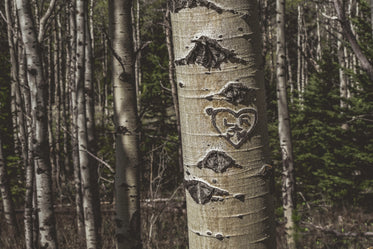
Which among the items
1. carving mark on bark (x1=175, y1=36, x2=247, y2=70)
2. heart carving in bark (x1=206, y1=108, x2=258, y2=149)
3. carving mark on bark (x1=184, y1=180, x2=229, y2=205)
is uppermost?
carving mark on bark (x1=175, y1=36, x2=247, y2=70)

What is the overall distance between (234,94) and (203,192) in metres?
0.21

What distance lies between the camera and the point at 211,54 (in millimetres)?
725

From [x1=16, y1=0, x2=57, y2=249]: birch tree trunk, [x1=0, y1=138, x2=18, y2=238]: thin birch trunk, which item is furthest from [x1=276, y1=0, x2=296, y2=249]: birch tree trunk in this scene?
[x1=0, y1=138, x2=18, y2=238]: thin birch trunk

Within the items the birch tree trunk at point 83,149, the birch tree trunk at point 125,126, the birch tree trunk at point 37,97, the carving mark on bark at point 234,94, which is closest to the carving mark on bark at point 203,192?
the carving mark on bark at point 234,94

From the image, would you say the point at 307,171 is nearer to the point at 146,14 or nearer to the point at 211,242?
the point at 211,242

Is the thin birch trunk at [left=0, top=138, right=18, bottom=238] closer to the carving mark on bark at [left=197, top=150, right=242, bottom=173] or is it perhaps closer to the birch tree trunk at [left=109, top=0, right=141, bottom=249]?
the birch tree trunk at [left=109, top=0, right=141, bottom=249]

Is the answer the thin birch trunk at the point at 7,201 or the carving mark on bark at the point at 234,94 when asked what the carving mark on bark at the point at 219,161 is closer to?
the carving mark on bark at the point at 234,94

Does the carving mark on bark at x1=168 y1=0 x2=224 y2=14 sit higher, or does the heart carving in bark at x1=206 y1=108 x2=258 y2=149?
the carving mark on bark at x1=168 y1=0 x2=224 y2=14

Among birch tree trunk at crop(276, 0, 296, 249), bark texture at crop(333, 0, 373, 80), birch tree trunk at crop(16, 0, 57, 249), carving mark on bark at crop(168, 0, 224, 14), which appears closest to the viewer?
carving mark on bark at crop(168, 0, 224, 14)

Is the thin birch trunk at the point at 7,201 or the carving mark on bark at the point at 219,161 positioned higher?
the carving mark on bark at the point at 219,161

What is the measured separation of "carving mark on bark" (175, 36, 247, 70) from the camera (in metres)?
0.72

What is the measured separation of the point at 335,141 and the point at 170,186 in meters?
4.80

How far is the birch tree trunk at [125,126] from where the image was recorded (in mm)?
2305

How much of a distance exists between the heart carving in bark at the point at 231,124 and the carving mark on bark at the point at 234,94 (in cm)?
2
